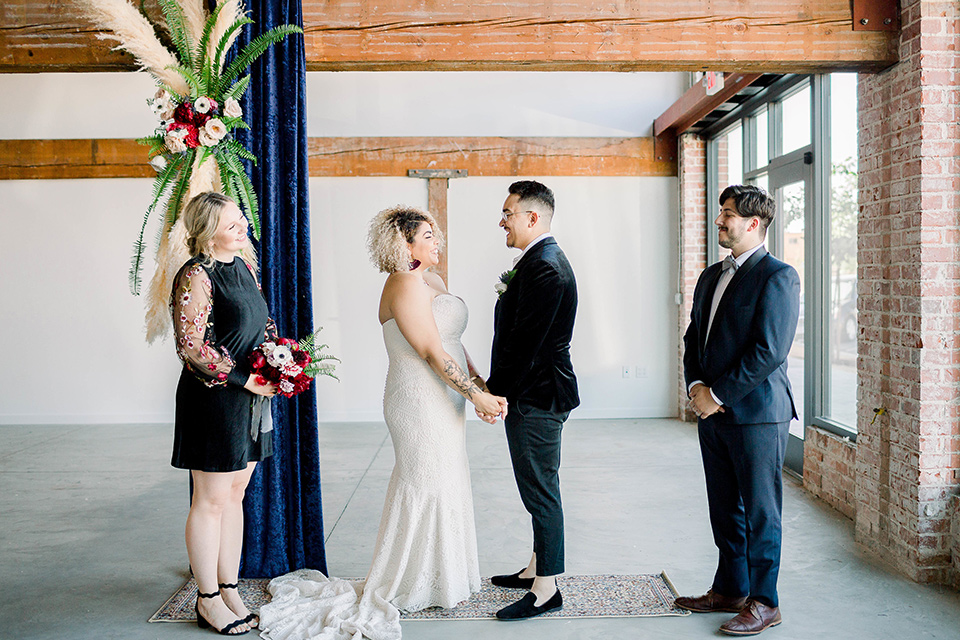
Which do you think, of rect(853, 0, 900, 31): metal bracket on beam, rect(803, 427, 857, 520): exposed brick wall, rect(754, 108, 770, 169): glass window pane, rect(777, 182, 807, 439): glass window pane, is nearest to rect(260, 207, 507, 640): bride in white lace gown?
rect(853, 0, 900, 31): metal bracket on beam

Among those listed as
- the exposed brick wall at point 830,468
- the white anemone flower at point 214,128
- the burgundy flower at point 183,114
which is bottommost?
the exposed brick wall at point 830,468

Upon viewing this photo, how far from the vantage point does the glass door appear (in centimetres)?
524

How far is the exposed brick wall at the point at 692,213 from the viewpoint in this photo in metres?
7.62

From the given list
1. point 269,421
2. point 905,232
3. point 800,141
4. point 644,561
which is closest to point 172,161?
point 269,421

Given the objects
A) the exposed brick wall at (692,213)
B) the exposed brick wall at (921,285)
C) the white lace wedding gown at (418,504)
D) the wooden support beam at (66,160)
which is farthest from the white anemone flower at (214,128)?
the exposed brick wall at (692,213)

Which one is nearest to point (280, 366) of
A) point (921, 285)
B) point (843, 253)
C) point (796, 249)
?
point (921, 285)

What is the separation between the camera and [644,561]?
3828 mm

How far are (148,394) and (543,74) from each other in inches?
205

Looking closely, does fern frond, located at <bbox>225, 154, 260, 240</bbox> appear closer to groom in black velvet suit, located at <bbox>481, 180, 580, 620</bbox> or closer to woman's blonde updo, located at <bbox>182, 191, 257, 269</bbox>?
woman's blonde updo, located at <bbox>182, 191, 257, 269</bbox>

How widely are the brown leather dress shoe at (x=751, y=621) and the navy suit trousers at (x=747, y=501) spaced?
0.03 metres

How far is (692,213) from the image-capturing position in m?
7.65

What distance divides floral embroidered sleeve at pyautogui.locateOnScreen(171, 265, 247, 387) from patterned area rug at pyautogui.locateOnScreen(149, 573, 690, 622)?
3.68ft

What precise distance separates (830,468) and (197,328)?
379 centimetres

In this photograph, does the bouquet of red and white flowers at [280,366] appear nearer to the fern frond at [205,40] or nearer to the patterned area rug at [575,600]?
the patterned area rug at [575,600]
